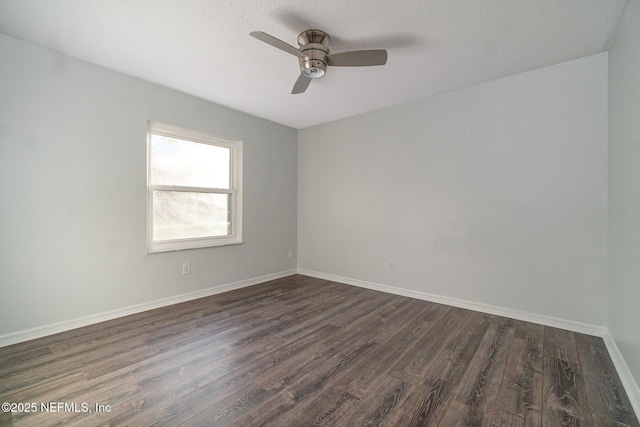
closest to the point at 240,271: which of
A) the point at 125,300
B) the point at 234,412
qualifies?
the point at 125,300

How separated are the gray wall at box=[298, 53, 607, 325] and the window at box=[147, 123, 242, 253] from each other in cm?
157

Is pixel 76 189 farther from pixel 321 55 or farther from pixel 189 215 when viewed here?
pixel 321 55

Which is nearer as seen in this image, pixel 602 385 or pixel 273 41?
pixel 602 385

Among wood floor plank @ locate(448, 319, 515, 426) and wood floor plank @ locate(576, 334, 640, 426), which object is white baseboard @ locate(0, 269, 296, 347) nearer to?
wood floor plank @ locate(448, 319, 515, 426)

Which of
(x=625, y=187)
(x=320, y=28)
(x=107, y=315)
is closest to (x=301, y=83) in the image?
(x=320, y=28)

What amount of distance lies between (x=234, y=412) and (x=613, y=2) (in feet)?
11.4

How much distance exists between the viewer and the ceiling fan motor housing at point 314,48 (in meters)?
2.13

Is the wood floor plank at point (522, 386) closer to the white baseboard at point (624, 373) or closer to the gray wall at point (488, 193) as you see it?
the white baseboard at point (624, 373)

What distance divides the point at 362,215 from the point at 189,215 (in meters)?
2.35

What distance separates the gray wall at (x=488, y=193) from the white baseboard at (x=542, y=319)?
6cm

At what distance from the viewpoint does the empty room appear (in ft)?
5.60

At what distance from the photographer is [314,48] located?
2148mm

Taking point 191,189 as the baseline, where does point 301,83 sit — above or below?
above

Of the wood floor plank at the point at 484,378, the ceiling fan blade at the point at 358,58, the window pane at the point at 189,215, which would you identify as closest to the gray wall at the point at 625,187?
the wood floor plank at the point at 484,378
